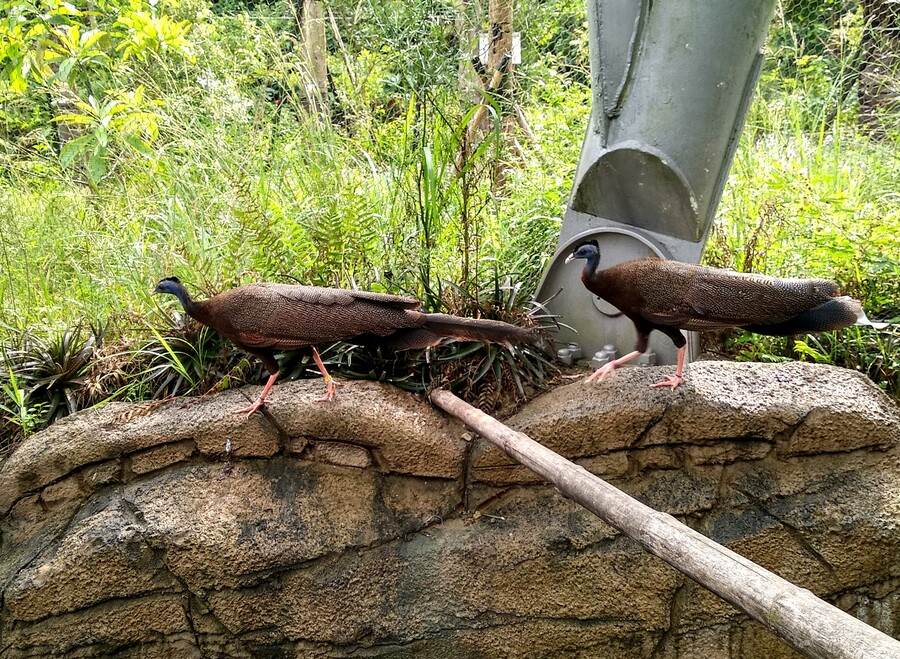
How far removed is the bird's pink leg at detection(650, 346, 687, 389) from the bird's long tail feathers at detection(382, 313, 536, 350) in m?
0.55

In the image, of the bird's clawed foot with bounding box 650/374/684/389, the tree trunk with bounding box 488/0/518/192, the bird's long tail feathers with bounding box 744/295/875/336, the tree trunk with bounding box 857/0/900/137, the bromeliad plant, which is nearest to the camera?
the bird's long tail feathers with bounding box 744/295/875/336

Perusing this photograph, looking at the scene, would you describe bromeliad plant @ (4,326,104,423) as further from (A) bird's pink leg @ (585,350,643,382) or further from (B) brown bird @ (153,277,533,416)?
(A) bird's pink leg @ (585,350,643,382)

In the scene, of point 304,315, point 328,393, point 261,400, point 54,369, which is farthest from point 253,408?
point 54,369

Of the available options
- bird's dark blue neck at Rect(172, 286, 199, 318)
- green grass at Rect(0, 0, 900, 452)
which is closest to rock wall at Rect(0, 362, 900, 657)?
bird's dark blue neck at Rect(172, 286, 199, 318)

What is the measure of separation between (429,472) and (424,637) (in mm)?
641

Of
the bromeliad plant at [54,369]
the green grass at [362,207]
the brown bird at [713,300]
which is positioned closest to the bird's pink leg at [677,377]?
the brown bird at [713,300]

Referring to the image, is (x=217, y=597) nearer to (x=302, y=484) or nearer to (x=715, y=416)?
(x=302, y=484)

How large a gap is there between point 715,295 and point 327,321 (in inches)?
57.5

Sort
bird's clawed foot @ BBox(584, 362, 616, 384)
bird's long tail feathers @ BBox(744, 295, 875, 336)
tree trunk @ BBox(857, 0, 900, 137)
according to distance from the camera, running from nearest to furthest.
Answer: bird's long tail feathers @ BBox(744, 295, 875, 336) < bird's clawed foot @ BBox(584, 362, 616, 384) < tree trunk @ BBox(857, 0, 900, 137)

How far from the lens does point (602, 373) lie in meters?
3.04

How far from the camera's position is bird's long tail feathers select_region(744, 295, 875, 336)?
2561 millimetres

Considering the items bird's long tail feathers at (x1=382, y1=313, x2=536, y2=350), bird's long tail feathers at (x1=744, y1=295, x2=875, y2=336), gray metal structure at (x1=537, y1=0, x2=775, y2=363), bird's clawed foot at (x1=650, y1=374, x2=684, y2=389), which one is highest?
gray metal structure at (x1=537, y1=0, x2=775, y2=363)

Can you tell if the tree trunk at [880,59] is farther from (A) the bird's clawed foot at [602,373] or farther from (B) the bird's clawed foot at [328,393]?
(B) the bird's clawed foot at [328,393]

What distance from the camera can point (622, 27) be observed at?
3.04 metres
